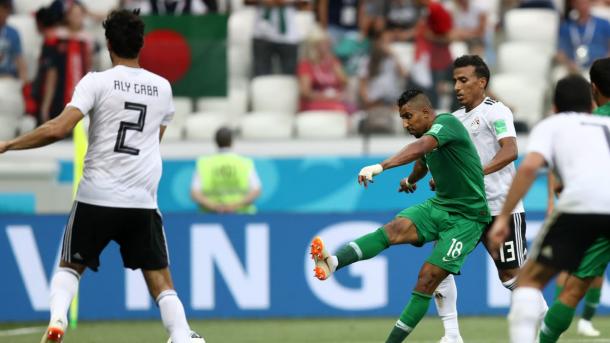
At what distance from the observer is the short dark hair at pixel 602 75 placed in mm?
7449

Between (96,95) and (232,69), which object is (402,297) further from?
(96,95)

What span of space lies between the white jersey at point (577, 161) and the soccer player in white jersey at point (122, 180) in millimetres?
2439

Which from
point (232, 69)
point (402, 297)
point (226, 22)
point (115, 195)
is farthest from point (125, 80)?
point (232, 69)

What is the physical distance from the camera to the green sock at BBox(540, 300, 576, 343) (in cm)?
752

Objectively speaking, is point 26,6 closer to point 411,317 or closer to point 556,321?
point 411,317

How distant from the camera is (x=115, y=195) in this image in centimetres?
755

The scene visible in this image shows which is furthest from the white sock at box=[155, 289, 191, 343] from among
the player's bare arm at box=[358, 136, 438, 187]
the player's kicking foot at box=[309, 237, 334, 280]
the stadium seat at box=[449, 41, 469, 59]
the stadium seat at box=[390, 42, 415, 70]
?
the stadium seat at box=[449, 41, 469, 59]

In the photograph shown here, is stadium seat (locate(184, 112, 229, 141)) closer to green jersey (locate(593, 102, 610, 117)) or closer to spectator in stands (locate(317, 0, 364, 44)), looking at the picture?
spectator in stands (locate(317, 0, 364, 44))

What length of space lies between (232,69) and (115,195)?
319 inches

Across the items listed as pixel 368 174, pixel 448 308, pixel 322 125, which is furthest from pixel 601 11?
pixel 368 174

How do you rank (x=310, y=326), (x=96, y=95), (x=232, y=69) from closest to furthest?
(x=96, y=95) → (x=310, y=326) → (x=232, y=69)

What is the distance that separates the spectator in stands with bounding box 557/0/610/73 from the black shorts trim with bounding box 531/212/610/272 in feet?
29.5

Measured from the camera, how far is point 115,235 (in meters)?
7.65

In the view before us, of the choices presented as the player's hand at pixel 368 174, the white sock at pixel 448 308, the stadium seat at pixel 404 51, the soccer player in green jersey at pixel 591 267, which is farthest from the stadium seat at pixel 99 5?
the soccer player in green jersey at pixel 591 267
